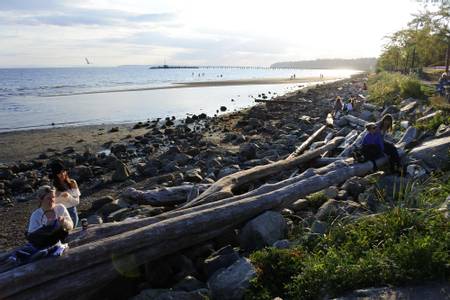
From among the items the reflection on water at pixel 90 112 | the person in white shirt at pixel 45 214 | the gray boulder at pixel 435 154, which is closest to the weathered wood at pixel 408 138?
the gray boulder at pixel 435 154

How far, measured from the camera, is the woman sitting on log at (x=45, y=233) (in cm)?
519

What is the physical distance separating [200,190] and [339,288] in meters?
4.45

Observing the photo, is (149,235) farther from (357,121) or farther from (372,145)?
(357,121)

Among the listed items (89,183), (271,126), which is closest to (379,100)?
(271,126)

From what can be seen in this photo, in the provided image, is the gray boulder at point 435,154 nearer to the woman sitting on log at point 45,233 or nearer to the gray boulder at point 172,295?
the gray boulder at point 172,295

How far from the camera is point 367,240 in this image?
5477 millimetres

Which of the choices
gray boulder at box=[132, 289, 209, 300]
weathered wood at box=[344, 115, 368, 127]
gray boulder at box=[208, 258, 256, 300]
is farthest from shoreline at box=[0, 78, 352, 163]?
gray boulder at box=[208, 258, 256, 300]

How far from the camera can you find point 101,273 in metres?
5.50

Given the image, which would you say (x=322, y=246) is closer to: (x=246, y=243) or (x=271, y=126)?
(x=246, y=243)

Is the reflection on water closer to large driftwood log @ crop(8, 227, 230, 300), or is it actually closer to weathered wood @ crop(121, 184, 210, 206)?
weathered wood @ crop(121, 184, 210, 206)

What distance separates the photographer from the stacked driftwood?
16.5 ft

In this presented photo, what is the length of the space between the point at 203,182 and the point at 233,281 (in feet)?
19.1

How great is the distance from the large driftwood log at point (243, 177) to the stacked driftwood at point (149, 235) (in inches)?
0.8

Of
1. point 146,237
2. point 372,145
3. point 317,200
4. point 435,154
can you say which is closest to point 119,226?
point 146,237
